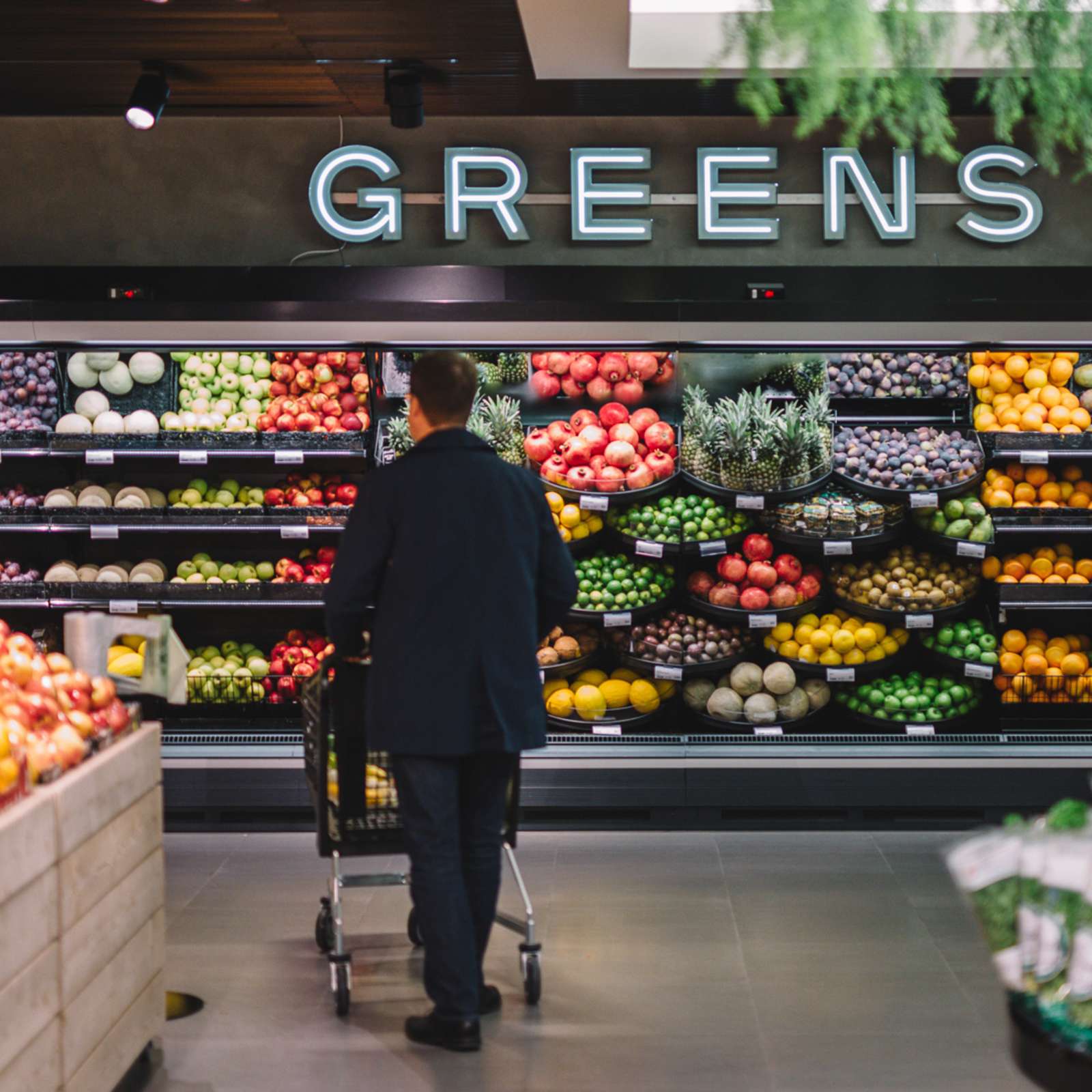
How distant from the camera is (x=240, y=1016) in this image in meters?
3.92

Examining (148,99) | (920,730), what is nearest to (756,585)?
(920,730)

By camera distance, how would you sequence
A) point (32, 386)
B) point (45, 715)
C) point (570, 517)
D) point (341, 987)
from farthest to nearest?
1. point (32, 386)
2. point (570, 517)
3. point (341, 987)
4. point (45, 715)

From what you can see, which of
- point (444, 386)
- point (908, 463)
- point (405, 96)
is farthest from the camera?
point (908, 463)

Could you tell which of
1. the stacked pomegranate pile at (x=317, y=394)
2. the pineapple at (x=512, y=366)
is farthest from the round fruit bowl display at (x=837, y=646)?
the stacked pomegranate pile at (x=317, y=394)

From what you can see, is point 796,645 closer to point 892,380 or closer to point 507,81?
point 892,380

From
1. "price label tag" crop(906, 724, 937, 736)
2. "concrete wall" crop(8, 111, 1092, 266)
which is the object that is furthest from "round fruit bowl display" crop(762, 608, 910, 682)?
"concrete wall" crop(8, 111, 1092, 266)

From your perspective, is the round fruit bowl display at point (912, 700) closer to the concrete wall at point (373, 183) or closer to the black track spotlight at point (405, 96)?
the concrete wall at point (373, 183)

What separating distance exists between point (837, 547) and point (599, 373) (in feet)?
4.82

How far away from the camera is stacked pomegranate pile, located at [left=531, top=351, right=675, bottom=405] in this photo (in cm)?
652

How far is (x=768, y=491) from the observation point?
6.15 meters

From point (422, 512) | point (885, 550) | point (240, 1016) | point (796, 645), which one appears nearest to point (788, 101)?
point (885, 550)

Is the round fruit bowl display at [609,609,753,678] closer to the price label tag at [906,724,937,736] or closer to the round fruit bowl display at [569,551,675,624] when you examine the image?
the round fruit bowl display at [569,551,675,624]

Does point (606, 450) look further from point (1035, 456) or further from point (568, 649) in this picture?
point (1035, 456)

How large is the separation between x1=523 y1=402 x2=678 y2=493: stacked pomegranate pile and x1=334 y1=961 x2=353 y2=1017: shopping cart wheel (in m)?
2.86
